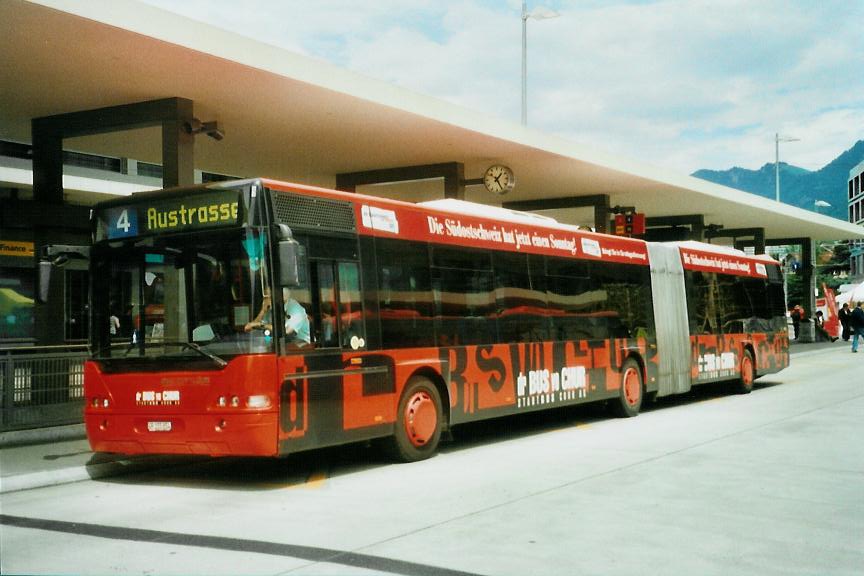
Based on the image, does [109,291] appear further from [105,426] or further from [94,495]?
[94,495]

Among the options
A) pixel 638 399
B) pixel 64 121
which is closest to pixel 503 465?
pixel 638 399

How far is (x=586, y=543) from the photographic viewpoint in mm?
6824

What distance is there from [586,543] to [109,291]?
19.3 ft

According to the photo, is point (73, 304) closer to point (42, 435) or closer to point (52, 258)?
point (42, 435)

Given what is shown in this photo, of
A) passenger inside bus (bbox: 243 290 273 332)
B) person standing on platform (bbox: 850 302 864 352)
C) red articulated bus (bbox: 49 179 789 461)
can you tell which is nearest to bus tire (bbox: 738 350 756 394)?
red articulated bus (bbox: 49 179 789 461)

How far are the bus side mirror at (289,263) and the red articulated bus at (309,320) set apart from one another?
0.04 feet

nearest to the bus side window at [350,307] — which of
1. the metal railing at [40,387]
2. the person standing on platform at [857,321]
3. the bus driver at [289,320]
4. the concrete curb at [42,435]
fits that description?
the bus driver at [289,320]

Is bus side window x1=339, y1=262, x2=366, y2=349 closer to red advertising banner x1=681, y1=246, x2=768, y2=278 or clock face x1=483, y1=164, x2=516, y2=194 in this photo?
red advertising banner x1=681, y1=246, x2=768, y2=278

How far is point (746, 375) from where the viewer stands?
20984 millimetres

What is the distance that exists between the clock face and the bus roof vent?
11668 millimetres

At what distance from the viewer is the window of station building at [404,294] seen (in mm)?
10875

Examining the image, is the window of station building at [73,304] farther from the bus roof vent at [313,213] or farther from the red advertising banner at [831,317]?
the red advertising banner at [831,317]

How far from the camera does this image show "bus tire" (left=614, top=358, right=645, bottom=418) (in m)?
16.2

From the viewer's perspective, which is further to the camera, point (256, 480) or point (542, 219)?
point (542, 219)
